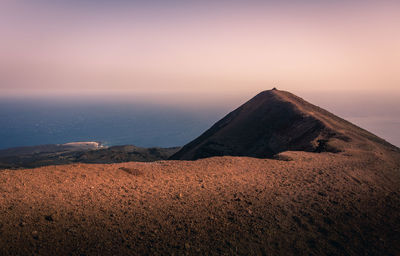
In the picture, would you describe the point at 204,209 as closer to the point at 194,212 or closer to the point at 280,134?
the point at 194,212

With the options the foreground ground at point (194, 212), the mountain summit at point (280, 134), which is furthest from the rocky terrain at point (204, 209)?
the mountain summit at point (280, 134)

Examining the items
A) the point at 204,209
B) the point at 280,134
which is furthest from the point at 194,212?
the point at 280,134

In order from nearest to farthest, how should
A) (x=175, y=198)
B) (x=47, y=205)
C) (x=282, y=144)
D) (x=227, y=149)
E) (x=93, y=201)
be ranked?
1. (x=47, y=205)
2. (x=93, y=201)
3. (x=175, y=198)
4. (x=282, y=144)
5. (x=227, y=149)

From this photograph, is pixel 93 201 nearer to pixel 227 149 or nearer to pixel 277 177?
pixel 277 177

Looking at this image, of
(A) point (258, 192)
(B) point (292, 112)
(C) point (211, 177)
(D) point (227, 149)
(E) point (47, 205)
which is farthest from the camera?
(B) point (292, 112)

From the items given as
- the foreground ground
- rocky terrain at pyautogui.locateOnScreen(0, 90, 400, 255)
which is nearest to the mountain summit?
rocky terrain at pyautogui.locateOnScreen(0, 90, 400, 255)

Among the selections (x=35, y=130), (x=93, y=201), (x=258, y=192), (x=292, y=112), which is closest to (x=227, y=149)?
(x=292, y=112)

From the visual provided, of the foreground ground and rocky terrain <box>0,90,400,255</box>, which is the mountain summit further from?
the foreground ground
